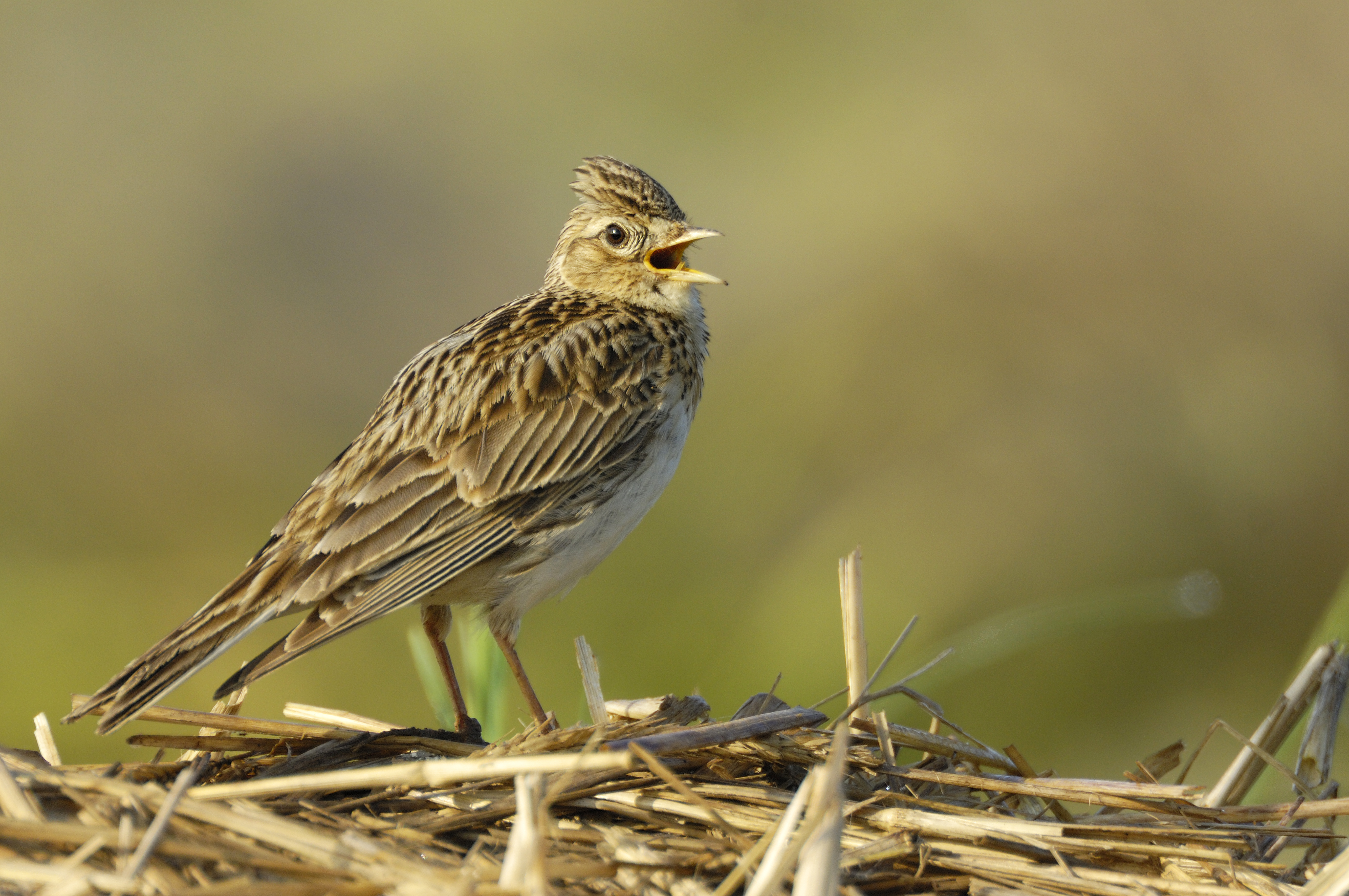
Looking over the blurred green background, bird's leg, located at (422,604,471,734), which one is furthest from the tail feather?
the blurred green background

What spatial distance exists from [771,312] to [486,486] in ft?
24.0

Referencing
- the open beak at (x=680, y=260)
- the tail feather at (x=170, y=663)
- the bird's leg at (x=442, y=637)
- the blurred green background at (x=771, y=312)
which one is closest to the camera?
the tail feather at (x=170, y=663)

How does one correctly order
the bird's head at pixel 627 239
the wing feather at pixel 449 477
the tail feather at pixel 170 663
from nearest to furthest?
the tail feather at pixel 170 663, the wing feather at pixel 449 477, the bird's head at pixel 627 239

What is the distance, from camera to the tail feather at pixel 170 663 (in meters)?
4.05

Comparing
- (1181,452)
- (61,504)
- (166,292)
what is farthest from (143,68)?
(1181,452)

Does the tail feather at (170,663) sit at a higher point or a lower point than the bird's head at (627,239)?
lower

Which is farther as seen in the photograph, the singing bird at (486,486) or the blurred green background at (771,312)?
the blurred green background at (771,312)

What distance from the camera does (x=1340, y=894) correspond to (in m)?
3.29

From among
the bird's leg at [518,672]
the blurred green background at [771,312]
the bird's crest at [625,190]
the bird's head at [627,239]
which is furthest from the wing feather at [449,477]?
the blurred green background at [771,312]

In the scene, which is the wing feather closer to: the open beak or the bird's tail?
the bird's tail

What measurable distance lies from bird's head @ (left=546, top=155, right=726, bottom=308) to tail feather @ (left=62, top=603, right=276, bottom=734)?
97.2 inches

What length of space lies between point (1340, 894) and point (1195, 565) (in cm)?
632

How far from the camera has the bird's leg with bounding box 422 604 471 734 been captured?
217 inches

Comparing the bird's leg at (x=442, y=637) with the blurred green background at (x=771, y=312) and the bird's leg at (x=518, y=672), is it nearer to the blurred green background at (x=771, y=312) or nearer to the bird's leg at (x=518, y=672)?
the bird's leg at (x=518, y=672)
